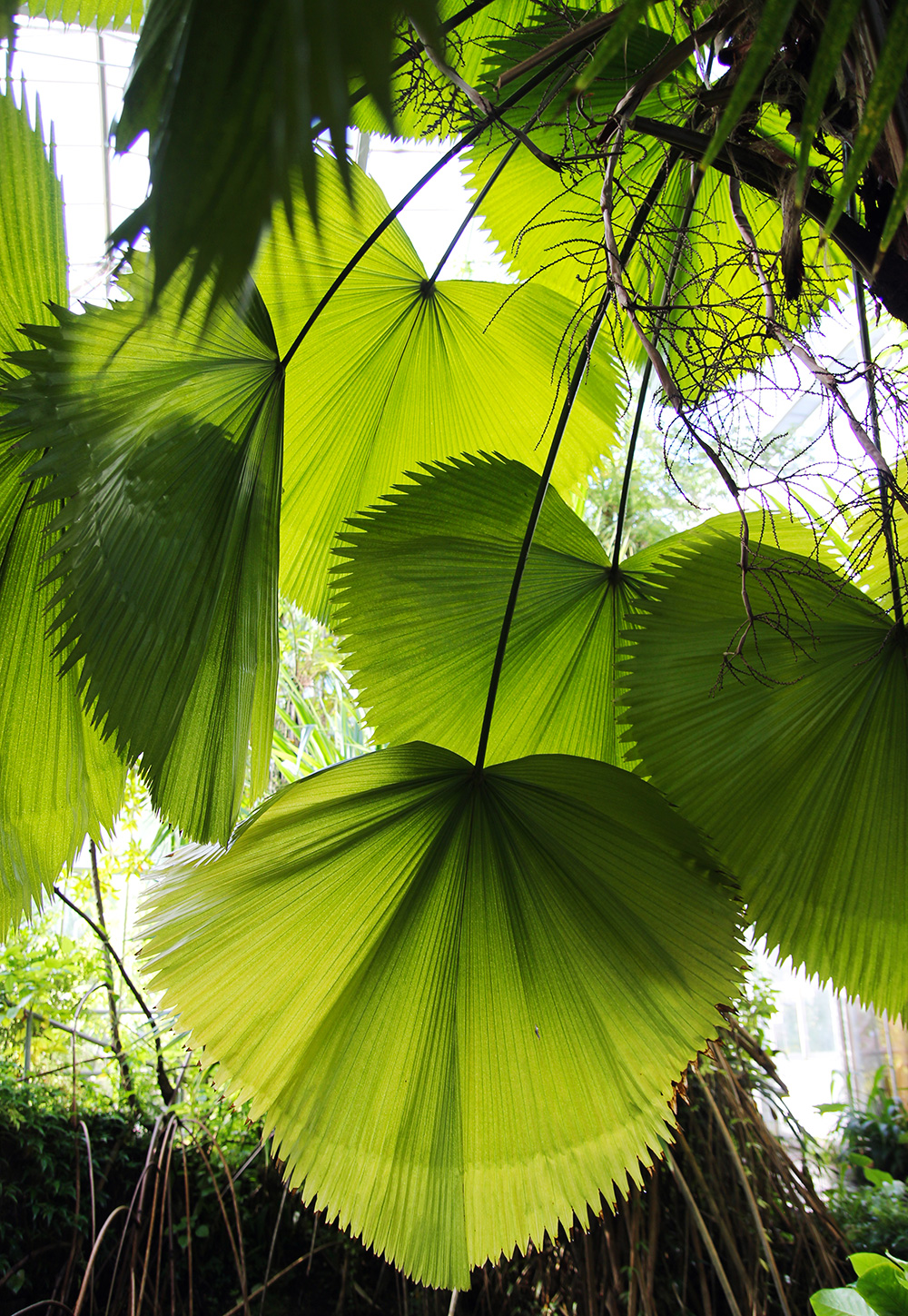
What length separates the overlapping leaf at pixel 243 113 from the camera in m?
0.16

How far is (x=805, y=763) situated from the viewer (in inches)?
26.8

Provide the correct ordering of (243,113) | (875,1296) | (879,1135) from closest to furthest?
(243,113) → (875,1296) → (879,1135)

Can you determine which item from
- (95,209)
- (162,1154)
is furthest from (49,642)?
(95,209)

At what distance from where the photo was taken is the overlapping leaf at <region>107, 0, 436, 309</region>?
0.53ft

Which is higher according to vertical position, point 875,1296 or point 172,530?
point 172,530

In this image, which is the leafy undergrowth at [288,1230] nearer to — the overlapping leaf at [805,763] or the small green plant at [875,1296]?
the small green plant at [875,1296]

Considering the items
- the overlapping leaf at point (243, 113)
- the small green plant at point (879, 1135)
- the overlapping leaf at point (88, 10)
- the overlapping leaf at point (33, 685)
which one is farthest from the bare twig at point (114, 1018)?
the small green plant at point (879, 1135)

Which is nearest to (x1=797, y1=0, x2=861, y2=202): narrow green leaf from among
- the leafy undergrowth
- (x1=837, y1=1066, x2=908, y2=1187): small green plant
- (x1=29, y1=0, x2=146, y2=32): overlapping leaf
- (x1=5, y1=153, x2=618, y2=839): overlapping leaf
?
(x1=5, y1=153, x2=618, y2=839): overlapping leaf

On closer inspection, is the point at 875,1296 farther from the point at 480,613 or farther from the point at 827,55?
the point at 827,55

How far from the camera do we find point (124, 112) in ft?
0.68

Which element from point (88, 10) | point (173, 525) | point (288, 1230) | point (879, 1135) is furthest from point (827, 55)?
point (879, 1135)

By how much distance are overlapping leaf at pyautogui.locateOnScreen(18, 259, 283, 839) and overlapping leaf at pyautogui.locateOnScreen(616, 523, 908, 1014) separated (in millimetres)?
348

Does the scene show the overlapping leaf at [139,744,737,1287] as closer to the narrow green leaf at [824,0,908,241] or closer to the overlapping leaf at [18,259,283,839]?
the overlapping leaf at [18,259,283,839]

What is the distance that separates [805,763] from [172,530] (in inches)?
21.1
